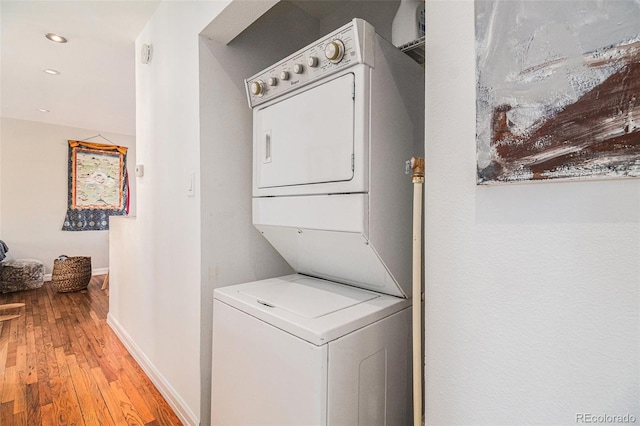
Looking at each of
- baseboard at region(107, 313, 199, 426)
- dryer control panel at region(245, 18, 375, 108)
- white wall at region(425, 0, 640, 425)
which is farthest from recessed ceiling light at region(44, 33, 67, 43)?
white wall at region(425, 0, 640, 425)

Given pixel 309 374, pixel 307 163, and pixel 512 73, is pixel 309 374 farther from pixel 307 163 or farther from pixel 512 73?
pixel 512 73

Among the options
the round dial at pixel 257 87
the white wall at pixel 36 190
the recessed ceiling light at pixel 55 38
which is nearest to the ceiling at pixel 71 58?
the recessed ceiling light at pixel 55 38

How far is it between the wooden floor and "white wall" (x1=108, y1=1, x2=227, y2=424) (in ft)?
0.43

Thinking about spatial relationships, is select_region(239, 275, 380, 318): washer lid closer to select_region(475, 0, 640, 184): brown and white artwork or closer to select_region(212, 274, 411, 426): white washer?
select_region(212, 274, 411, 426): white washer

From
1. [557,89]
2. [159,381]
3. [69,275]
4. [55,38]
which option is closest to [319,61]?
[557,89]

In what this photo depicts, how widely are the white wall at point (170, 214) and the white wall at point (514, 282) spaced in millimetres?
1187

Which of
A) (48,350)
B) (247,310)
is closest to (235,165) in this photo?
(247,310)

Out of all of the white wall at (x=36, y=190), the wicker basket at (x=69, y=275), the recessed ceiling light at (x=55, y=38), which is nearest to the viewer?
the recessed ceiling light at (x=55, y=38)

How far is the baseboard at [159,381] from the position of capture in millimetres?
1772

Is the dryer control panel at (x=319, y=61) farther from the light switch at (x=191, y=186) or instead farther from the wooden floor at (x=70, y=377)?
the wooden floor at (x=70, y=377)

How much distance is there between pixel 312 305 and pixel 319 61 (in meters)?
0.95

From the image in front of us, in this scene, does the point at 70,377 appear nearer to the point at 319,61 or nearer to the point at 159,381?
the point at 159,381

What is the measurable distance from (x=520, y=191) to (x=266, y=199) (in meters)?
1.11

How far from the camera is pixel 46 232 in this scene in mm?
5043
